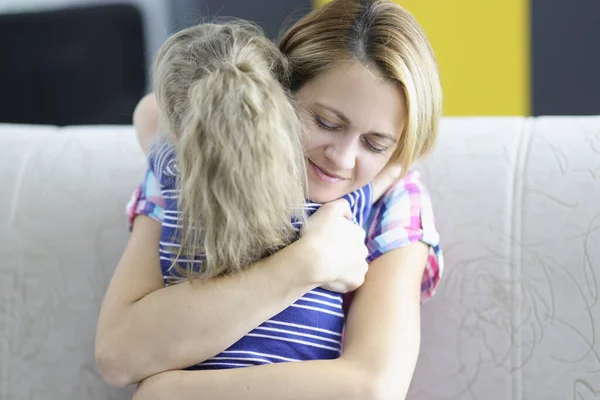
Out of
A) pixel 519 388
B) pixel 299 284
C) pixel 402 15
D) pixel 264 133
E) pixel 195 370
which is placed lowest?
pixel 519 388

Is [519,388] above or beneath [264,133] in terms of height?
beneath

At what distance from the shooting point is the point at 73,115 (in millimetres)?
2707

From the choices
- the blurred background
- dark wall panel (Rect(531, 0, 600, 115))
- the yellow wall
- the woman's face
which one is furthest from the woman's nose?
dark wall panel (Rect(531, 0, 600, 115))

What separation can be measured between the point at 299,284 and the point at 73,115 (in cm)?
188

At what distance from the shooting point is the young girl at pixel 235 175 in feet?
3.01

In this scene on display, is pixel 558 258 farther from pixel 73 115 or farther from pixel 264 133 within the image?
pixel 73 115

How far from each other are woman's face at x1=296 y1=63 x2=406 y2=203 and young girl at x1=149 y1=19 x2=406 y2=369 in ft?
0.17

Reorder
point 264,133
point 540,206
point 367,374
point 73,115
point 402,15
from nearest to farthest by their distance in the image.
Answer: point 264,133
point 367,374
point 402,15
point 540,206
point 73,115

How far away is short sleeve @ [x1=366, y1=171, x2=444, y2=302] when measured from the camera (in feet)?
3.87

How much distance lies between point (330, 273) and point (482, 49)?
162cm

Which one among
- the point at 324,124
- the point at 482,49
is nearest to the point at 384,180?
the point at 324,124

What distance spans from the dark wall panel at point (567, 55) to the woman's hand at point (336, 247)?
1568 mm

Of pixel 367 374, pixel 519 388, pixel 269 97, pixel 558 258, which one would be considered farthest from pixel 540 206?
pixel 269 97

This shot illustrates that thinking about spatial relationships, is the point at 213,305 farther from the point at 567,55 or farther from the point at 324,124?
the point at 567,55
